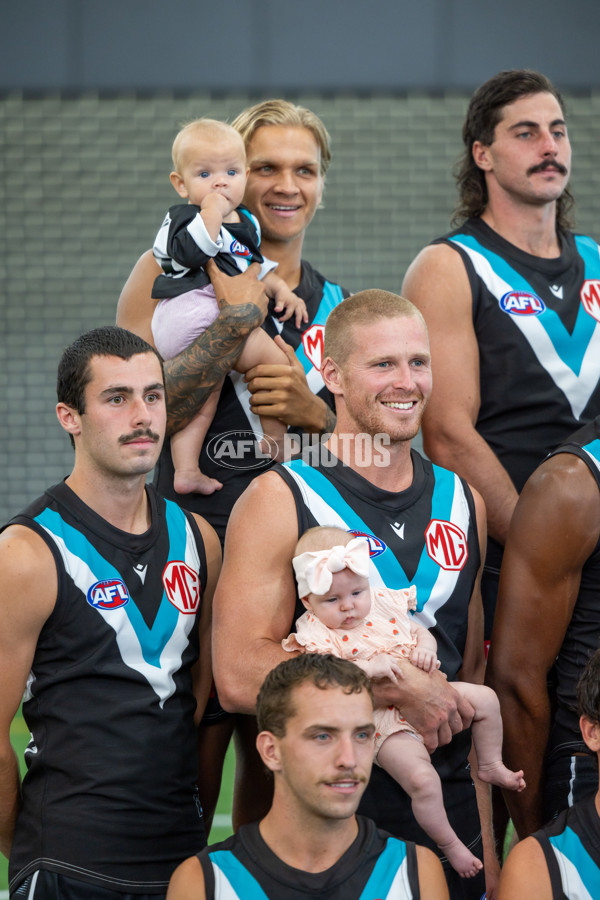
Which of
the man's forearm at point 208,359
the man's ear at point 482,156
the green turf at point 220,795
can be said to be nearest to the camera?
the man's forearm at point 208,359

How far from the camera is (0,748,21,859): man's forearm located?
2.62m

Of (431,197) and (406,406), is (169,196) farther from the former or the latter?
(406,406)

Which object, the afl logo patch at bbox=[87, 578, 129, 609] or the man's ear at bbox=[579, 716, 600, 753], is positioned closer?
the man's ear at bbox=[579, 716, 600, 753]

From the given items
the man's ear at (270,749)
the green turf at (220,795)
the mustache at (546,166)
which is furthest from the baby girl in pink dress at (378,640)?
the green turf at (220,795)

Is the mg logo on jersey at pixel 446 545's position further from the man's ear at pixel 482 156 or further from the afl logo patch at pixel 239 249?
the man's ear at pixel 482 156

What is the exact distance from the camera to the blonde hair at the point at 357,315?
2787 mm

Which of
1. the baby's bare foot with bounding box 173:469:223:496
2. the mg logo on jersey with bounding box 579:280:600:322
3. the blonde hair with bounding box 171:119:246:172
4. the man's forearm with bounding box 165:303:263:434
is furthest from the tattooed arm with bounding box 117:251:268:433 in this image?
the mg logo on jersey with bounding box 579:280:600:322

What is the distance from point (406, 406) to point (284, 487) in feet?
1.17

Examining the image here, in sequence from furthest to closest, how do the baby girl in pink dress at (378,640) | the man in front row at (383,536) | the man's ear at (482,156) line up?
the man's ear at (482,156) → the man in front row at (383,536) → the baby girl in pink dress at (378,640)

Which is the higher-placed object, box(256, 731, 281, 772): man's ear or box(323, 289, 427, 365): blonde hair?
box(323, 289, 427, 365): blonde hair

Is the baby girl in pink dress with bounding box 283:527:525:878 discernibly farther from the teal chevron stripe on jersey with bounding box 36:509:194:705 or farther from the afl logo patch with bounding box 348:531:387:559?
the teal chevron stripe on jersey with bounding box 36:509:194:705

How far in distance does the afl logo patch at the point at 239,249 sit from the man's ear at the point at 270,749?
1.62 m

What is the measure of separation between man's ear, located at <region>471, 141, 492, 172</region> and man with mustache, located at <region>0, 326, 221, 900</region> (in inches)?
60.2

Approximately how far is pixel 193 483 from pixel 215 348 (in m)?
0.40
